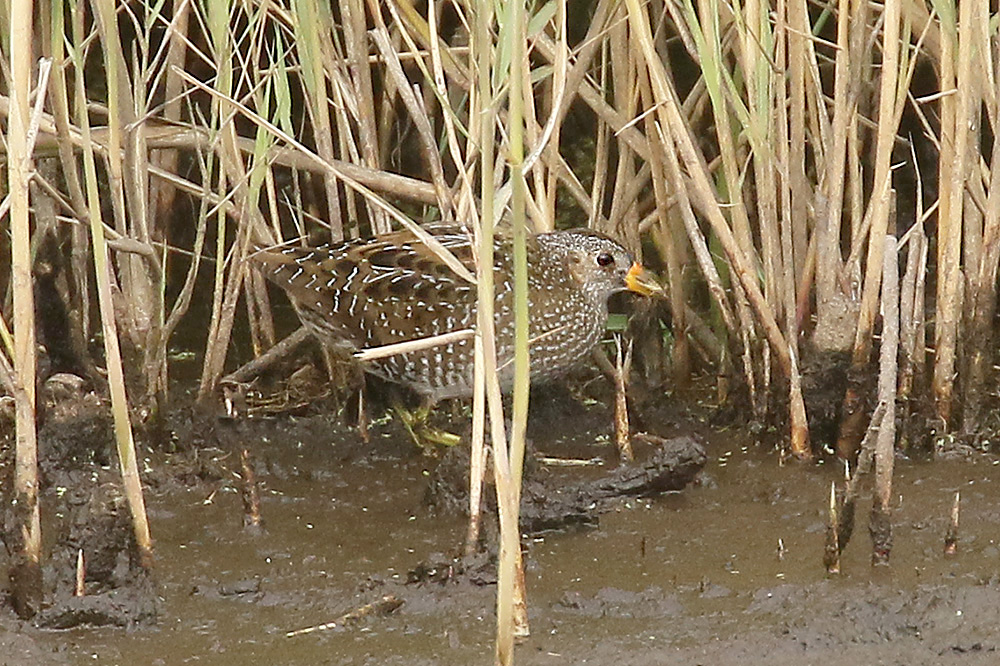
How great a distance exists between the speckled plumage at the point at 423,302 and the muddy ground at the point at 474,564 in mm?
296

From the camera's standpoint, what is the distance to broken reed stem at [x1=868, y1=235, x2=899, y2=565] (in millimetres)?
3637

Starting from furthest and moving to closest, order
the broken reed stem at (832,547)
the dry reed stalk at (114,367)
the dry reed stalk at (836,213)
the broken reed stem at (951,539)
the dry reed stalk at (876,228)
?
the dry reed stalk at (836,213) → the dry reed stalk at (876,228) → the broken reed stem at (951,539) → the broken reed stem at (832,547) → the dry reed stalk at (114,367)

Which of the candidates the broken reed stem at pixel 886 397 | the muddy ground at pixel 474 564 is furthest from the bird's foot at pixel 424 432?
the broken reed stem at pixel 886 397

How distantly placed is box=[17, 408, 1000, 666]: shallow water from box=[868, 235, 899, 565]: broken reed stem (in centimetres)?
12

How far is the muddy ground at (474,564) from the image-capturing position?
12.3 ft

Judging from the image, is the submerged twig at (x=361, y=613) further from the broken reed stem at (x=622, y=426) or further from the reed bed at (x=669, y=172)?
the broken reed stem at (x=622, y=426)

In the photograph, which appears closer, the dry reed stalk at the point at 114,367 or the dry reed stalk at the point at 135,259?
the dry reed stalk at the point at 114,367

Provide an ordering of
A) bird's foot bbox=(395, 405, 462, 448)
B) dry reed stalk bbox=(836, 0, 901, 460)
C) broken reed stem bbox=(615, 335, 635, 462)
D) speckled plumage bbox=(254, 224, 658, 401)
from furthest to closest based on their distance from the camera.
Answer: bird's foot bbox=(395, 405, 462, 448) → speckled plumage bbox=(254, 224, 658, 401) → broken reed stem bbox=(615, 335, 635, 462) → dry reed stalk bbox=(836, 0, 901, 460)

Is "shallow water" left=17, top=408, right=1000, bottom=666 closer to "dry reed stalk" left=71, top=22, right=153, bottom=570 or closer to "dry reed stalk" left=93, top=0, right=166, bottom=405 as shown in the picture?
"dry reed stalk" left=71, top=22, right=153, bottom=570

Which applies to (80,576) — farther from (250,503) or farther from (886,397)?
(886,397)

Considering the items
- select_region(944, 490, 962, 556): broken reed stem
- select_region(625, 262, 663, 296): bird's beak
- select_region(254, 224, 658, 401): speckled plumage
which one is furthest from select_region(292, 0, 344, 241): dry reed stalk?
select_region(944, 490, 962, 556): broken reed stem

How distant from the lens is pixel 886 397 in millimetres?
3674

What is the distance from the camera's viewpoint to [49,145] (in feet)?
15.7

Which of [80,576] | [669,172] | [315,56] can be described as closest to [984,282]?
[669,172]
